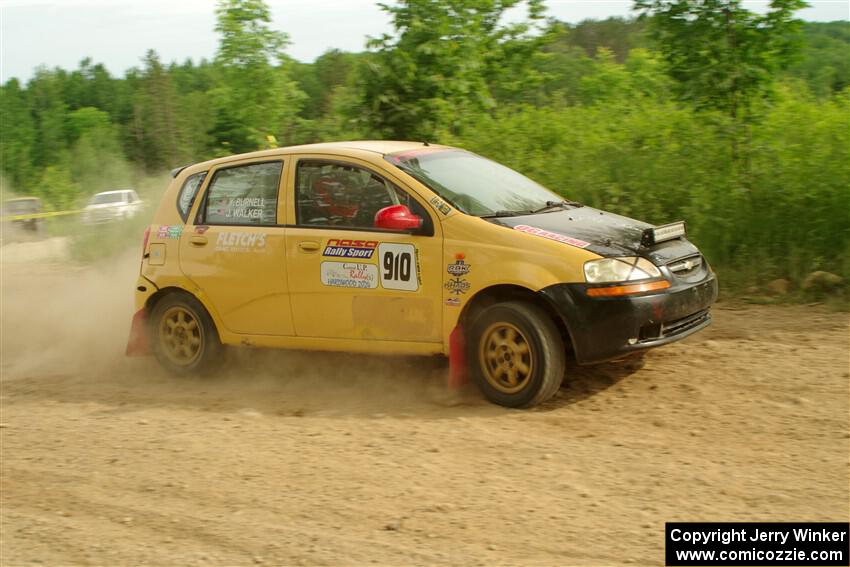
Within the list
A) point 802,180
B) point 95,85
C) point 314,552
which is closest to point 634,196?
point 802,180

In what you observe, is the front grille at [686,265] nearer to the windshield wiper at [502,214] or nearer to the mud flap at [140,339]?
the windshield wiper at [502,214]

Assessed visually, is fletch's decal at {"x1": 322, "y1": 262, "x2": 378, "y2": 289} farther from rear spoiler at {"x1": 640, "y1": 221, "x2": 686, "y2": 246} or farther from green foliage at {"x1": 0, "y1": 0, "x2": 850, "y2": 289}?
green foliage at {"x1": 0, "y1": 0, "x2": 850, "y2": 289}

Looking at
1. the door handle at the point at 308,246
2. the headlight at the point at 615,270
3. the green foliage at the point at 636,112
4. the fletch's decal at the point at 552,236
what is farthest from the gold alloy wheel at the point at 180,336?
the green foliage at the point at 636,112

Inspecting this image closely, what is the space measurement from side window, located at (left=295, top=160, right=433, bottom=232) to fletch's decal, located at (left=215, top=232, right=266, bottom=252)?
38cm

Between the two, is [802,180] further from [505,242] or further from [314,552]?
[314,552]

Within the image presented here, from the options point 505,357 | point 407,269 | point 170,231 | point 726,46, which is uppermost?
point 726,46

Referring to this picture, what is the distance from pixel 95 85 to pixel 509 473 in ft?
325

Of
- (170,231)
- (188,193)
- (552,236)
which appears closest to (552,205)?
(552,236)

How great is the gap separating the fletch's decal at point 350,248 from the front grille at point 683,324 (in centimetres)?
205

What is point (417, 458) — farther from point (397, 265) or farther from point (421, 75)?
point (421, 75)

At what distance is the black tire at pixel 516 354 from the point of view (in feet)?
18.8

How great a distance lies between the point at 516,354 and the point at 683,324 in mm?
1150

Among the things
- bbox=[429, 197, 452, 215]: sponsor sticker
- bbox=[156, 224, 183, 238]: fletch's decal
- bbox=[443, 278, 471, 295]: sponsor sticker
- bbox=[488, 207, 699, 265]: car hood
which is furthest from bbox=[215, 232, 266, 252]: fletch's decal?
bbox=[488, 207, 699, 265]: car hood

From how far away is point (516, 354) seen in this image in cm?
586
